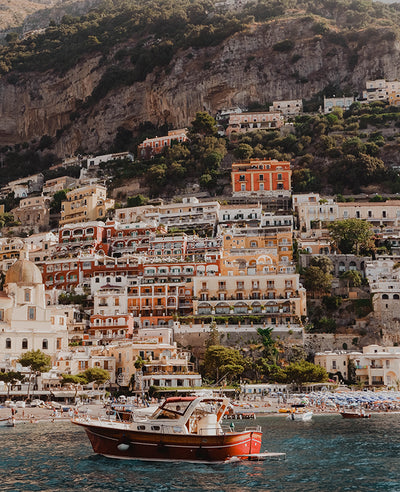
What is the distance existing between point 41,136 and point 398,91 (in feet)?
254

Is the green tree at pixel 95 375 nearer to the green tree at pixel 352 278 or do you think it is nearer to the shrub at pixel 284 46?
the green tree at pixel 352 278

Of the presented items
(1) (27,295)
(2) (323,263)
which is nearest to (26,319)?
(1) (27,295)

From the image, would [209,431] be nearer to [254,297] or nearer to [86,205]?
[254,297]

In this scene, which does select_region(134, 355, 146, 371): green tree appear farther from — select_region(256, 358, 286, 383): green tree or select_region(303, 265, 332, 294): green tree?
select_region(303, 265, 332, 294): green tree

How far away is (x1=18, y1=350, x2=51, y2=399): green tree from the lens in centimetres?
6988

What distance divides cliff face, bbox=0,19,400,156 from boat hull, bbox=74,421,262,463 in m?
114

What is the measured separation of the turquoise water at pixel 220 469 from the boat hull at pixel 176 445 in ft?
1.95

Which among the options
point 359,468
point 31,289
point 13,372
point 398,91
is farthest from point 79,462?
point 398,91

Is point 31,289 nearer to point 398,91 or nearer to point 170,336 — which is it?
point 170,336

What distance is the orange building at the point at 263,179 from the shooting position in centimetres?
11312

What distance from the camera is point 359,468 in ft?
120

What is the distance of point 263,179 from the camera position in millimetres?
113562

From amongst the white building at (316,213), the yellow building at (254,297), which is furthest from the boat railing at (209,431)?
the white building at (316,213)

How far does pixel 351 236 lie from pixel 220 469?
60.6 meters
